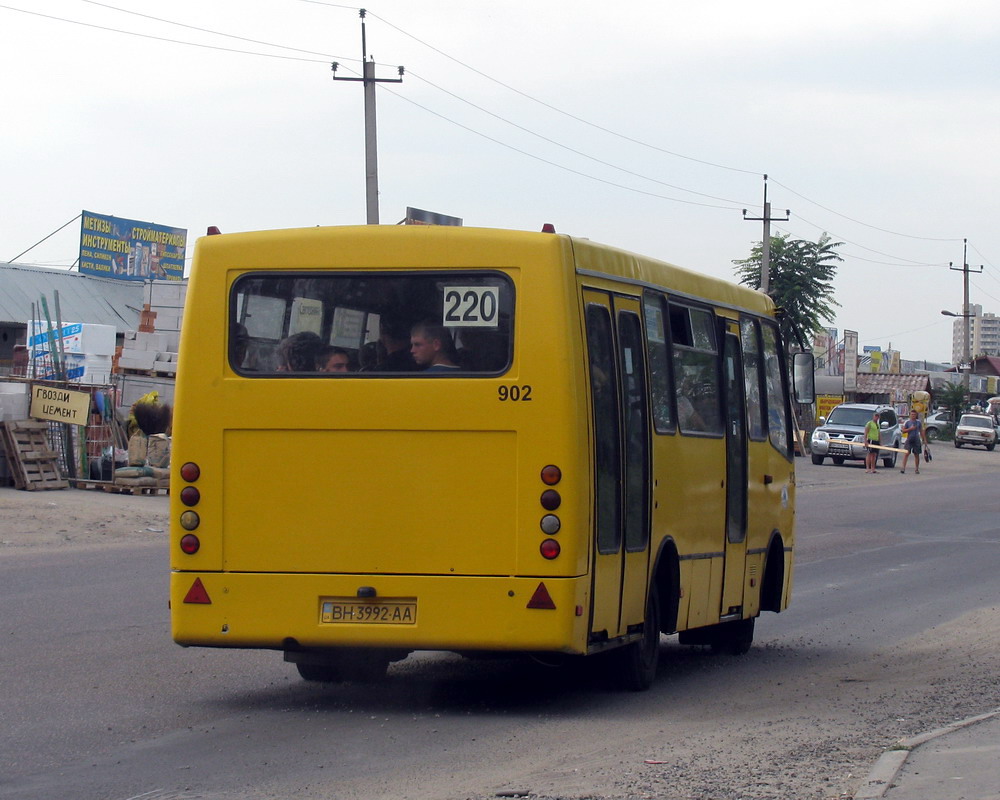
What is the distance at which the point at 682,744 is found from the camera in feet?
24.2

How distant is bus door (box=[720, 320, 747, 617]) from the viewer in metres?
10.6

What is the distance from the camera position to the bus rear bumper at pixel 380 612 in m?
7.84

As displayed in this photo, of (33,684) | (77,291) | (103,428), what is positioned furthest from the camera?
(77,291)

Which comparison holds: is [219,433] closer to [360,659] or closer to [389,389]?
[389,389]

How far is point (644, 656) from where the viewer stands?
921cm

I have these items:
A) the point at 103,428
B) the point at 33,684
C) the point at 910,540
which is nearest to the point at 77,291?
the point at 103,428

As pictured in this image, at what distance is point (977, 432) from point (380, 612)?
7019cm

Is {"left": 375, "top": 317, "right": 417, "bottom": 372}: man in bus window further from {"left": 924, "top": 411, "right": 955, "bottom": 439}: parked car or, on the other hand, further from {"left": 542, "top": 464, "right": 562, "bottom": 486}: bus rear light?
{"left": 924, "top": 411, "right": 955, "bottom": 439}: parked car

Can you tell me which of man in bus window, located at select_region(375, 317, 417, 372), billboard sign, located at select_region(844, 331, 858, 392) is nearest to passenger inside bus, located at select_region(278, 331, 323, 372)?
man in bus window, located at select_region(375, 317, 417, 372)

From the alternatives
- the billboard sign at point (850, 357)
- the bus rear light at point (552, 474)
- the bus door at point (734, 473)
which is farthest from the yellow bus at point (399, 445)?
the billboard sign at point (850, 357)

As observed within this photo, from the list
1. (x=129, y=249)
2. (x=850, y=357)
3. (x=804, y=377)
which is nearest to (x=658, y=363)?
(x=804, y=377)

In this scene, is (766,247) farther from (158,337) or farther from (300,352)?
(300,352)

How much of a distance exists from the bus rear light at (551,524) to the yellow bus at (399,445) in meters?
0.01

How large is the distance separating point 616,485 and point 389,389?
55.6 inches
